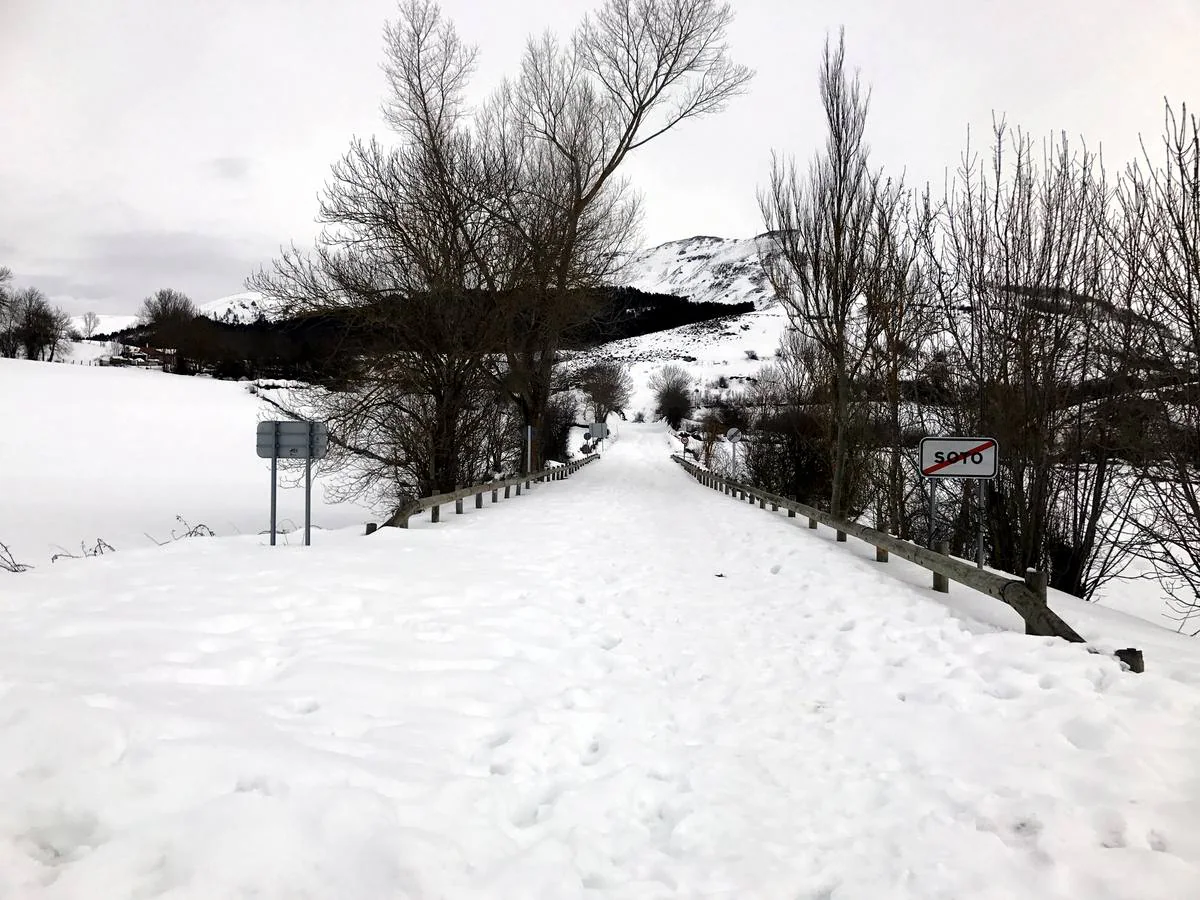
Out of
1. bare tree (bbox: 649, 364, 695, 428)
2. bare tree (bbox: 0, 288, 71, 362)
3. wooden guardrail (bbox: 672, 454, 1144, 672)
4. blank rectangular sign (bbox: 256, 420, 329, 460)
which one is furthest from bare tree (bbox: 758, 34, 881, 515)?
bare tree (bbox: 649, 364, 695, 428)

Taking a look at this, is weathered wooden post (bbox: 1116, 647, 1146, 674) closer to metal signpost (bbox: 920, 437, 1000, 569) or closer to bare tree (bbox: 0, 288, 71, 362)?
metal signpost (bbox: 920, 437, 1000, 569)

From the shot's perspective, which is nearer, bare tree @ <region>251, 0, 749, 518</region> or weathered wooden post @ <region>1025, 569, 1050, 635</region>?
weathered wooden post @ <region>1025, 569, 1050, 635</region>

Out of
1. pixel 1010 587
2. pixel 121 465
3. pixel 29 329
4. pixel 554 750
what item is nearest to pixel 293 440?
pixel 554 750

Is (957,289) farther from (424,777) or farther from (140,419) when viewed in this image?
(140,419)

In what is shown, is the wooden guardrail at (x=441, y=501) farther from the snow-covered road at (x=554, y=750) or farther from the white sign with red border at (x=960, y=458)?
the white sign with red border at (x=960, y=458)

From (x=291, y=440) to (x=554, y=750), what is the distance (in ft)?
19.5

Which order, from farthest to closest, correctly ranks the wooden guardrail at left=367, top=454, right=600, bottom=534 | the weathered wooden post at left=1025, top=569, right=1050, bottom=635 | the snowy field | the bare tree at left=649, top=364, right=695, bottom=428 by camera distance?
the bare tree at left=649, top=364, right=695, bottom=428 < the snowy field < the wooden guardrail at left=367, top=454, right=600, bottom=534 < the weathered wooden post at left=1025, top=569, right=1050, bottom=635

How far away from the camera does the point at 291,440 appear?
25.0 feet

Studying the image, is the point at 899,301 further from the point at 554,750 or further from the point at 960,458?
the point at 554,750

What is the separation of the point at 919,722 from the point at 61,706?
15.2 feet

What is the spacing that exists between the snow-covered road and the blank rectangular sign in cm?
200

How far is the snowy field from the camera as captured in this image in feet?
50.3

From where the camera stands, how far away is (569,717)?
3.66 meters

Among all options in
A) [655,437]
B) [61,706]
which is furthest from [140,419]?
[655,437]
